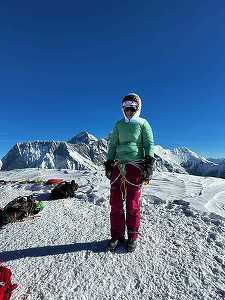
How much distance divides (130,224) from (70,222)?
5.75ft

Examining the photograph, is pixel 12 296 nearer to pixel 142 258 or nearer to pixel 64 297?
pixel 64 297

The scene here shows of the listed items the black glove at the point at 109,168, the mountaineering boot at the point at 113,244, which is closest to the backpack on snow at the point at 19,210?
the black glove at the point at 109,168

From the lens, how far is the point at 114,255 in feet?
17.4

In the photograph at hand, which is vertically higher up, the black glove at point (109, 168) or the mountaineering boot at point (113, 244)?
the black glove at point (109, 168)

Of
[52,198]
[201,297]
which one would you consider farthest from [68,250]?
[52,198]

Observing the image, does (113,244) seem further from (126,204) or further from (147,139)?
(147,139)

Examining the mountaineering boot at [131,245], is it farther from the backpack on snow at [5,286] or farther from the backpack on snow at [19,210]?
the backpack on snow at [19,210]

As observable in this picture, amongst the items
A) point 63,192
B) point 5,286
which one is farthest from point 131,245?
point 63,192

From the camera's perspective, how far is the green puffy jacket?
19.3ft

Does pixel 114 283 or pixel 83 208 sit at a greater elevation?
pixel 83 208

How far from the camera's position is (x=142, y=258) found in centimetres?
523

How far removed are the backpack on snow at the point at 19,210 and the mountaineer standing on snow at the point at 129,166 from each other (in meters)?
2.33

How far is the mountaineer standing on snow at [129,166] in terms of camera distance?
5714 millimetres

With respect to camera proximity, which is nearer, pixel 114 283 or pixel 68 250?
pixel 114 283
